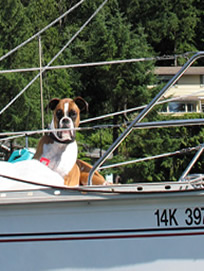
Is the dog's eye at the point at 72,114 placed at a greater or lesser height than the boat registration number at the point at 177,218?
greater

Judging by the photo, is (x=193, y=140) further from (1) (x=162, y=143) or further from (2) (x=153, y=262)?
(2) (x=153, y=262)

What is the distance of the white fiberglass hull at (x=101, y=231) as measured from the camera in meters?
3.98

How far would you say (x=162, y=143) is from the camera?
2173 centimetres

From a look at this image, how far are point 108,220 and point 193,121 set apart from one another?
3.53ft

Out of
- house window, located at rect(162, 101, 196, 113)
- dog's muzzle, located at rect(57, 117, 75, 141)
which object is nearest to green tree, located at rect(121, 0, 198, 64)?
house window, located at rect(162, 101, 196, 113)

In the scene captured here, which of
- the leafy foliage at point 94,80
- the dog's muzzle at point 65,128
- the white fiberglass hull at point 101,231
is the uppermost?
the leafy foliage at point 94,80

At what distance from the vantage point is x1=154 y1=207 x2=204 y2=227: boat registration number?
4.00 meters

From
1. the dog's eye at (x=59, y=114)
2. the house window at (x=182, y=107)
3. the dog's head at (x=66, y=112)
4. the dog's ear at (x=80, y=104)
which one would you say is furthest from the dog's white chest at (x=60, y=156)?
the house window at (x=182, y=107)

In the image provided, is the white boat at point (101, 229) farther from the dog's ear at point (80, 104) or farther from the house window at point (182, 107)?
the house window at point (182, 107)

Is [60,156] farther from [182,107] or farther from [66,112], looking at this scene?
[182,107]

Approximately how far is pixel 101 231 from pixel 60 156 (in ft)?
6.05

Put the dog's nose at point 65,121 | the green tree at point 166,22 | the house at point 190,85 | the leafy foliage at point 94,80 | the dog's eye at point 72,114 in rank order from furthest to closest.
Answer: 1. the green tree at point 166,22
2. the house at point 190,85
3. the leafy foliage at point 94,80
4. the dog's eye at point 72,114
5. the dog's nose at point 65,121

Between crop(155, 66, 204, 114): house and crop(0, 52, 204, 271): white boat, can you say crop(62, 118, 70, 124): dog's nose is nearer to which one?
crop(0, 52, 204, 271): white boat

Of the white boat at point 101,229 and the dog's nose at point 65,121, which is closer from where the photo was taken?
the white boat at point 101,229
